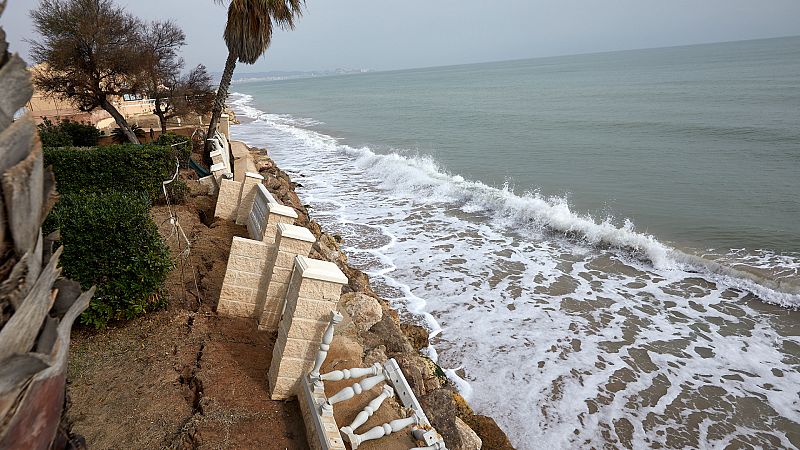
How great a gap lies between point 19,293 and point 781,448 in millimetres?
8699

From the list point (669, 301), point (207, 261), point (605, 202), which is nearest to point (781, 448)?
point (669, 301)

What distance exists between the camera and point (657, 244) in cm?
1325

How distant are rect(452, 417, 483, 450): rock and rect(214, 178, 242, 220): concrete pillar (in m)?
5.67

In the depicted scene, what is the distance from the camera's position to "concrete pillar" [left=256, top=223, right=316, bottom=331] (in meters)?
5.00

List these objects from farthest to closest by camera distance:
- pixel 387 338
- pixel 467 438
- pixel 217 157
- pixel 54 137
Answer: pixel 54 137, pixel 217 157, pixel 387 338, pixel 467 438

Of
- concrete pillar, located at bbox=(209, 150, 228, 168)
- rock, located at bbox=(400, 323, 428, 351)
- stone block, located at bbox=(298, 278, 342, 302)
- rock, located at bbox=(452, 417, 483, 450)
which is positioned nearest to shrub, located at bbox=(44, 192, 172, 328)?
stone block, located at bbox=(298, 278, 342, 302)

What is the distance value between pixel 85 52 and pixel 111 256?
13030mm

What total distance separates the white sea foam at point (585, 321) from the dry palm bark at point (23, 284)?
636 cm

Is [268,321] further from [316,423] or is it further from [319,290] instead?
[316,423]

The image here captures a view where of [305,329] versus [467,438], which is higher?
[305,329]

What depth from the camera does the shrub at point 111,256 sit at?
507cm

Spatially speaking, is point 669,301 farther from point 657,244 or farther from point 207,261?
point 207,261

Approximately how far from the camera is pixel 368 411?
4176mm

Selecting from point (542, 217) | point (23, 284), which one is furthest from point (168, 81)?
point (23, 284)
